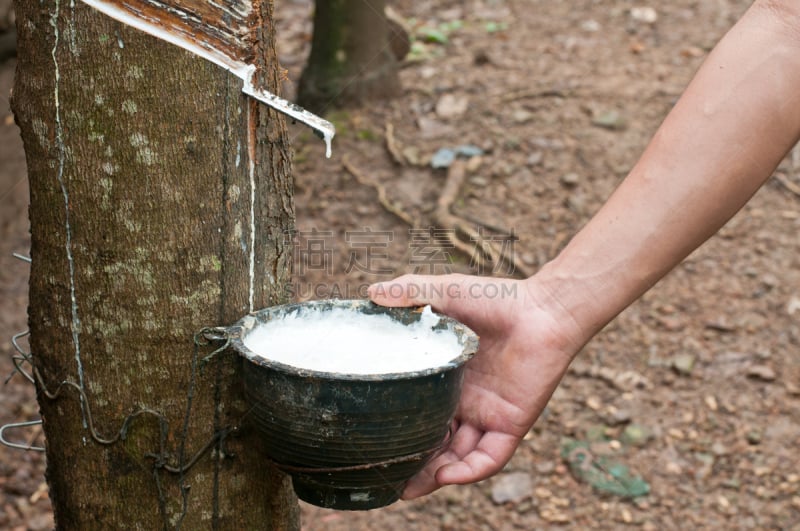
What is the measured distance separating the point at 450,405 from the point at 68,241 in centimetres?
93

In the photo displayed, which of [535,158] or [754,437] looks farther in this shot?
[535,158]

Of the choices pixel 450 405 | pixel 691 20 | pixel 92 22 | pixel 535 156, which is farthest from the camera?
pixel 691 20

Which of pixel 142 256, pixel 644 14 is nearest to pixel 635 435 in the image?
pixel 142 256

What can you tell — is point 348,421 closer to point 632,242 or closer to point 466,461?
point 466,461

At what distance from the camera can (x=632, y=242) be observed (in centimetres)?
205

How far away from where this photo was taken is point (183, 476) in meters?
1.98

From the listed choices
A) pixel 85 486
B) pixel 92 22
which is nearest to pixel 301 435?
pixel 85 486

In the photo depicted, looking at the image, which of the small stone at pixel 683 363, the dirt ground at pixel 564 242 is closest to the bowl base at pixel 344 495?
the dirt ground at pixel 564 242

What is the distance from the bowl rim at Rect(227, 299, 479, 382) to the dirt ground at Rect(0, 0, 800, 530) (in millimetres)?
1847

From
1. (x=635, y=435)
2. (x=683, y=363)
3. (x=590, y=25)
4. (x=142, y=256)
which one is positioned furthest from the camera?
(x=590, y=25)

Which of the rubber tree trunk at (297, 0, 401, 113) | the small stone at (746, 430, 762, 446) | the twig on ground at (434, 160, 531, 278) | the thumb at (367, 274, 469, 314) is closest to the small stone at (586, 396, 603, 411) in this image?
the small stone at (746, 430, 762, 446)

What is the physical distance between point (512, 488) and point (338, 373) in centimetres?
230

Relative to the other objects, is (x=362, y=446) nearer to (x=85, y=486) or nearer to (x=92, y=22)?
(x=85, y=486)

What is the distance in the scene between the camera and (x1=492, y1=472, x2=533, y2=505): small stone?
3.72 meters
